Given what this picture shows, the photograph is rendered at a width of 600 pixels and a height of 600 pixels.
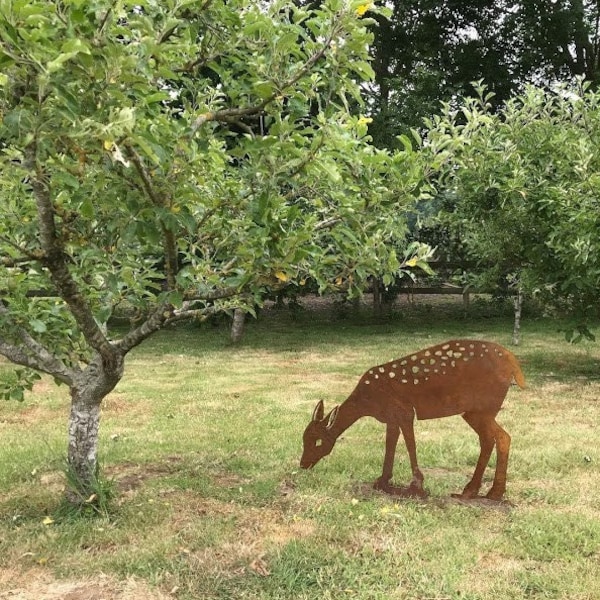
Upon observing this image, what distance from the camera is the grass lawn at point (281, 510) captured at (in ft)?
12.1

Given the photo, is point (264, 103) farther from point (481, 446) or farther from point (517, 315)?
point (517, 315)

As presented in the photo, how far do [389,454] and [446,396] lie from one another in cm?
64

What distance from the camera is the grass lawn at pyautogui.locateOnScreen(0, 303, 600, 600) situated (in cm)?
367

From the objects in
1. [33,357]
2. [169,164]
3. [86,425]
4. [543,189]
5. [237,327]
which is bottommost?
[237,327]

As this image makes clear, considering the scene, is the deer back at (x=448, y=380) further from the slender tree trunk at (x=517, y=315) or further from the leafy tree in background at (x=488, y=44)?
the leafy tree in background at (x=488, y=44)

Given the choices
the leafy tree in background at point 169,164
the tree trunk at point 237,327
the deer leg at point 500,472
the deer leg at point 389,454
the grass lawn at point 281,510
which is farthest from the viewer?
the tree trunk at point 237,327

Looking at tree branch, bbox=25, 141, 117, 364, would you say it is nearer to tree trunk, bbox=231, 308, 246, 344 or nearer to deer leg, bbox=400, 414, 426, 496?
deer leg, bbox=400, 414, 426, 496

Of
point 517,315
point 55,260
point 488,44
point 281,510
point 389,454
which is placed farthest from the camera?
point 488,44

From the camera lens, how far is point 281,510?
4.66 m

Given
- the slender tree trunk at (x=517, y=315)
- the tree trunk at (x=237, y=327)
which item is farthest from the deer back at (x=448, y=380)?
the tree trunk at (x=237, y=327)

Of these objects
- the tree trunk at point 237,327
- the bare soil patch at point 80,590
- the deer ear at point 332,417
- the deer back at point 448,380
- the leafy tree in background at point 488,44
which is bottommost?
the tree trunk at point 237,327

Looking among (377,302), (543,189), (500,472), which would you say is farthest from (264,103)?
(377,302)

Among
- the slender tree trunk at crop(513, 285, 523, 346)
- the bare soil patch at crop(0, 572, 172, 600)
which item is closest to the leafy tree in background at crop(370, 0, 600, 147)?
the slender tree trunk at crop(513, 285, 523, 346)

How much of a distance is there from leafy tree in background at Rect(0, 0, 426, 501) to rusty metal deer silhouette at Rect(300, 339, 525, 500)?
1.09m
